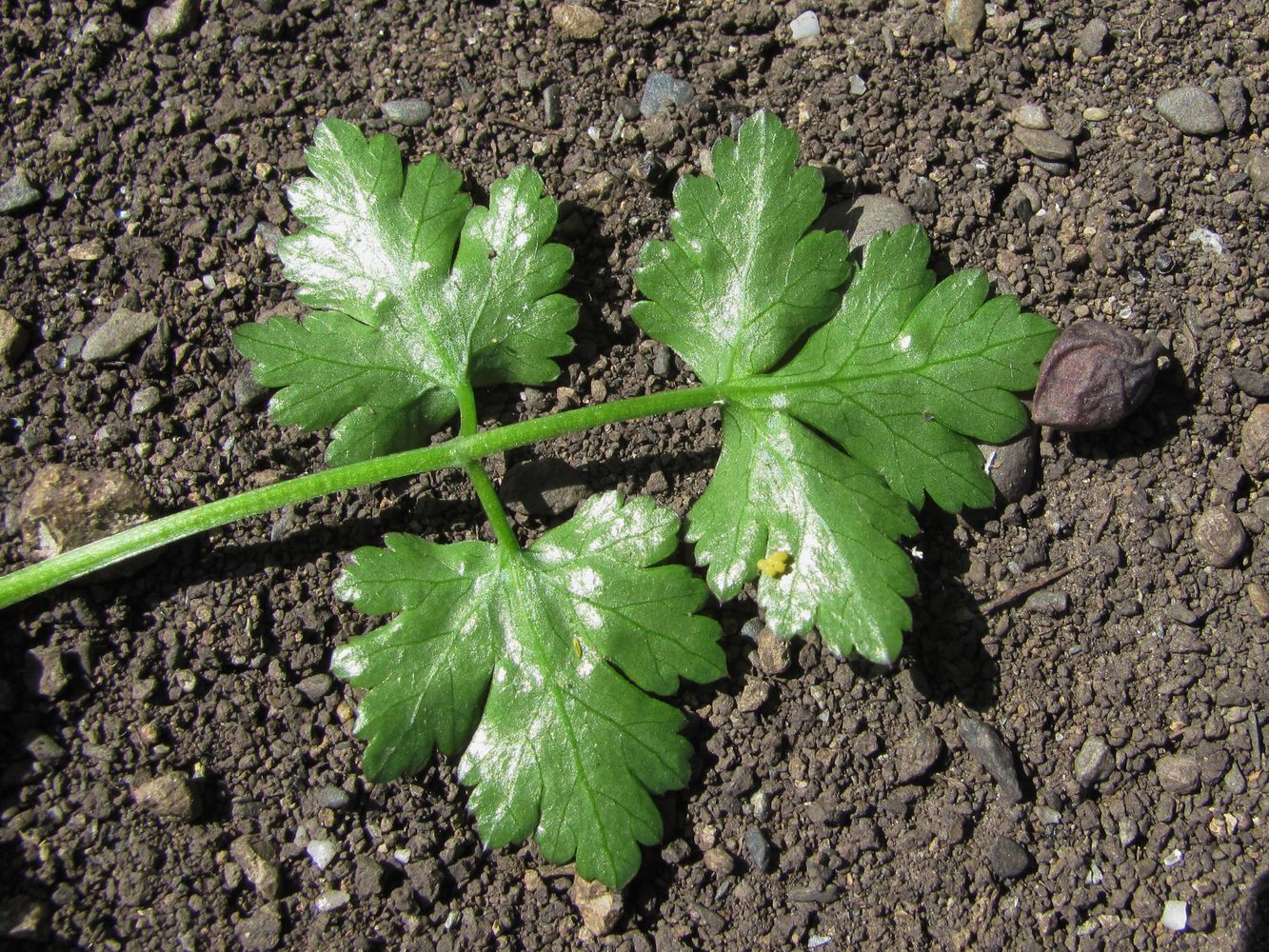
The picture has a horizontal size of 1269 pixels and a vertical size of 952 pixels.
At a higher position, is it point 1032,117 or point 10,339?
point 10,339

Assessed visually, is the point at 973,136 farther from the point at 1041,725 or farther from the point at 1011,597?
the point at 1041,725

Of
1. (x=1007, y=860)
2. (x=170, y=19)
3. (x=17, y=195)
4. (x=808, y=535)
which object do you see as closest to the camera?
(x=808, y=535)

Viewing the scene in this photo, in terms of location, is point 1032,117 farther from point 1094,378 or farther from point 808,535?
point 808,535

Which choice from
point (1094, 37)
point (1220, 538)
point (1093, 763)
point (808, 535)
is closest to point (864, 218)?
point (1094, 37)

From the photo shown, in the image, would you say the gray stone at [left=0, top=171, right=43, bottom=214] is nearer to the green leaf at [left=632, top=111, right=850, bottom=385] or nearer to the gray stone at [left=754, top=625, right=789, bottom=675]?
the green leaf at [left=632, top=111, right=850, bottom=385]

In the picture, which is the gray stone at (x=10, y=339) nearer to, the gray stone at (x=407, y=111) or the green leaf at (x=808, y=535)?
the gray stone at (x=407, y=111)

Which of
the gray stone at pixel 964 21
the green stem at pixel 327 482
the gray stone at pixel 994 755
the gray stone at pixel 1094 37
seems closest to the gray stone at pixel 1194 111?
the gray stone at pixel 1094 37

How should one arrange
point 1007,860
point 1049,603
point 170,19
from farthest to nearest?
point 170,19 → point 1049,603 → point 1007,860
